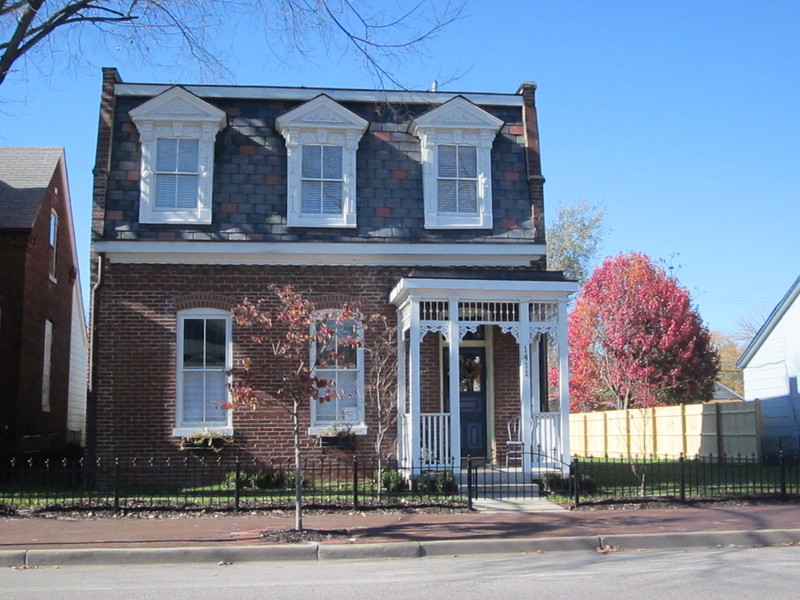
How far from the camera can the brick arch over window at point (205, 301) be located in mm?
17469

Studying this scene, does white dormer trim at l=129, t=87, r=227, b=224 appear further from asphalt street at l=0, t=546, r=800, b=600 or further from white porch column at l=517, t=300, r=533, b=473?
asphalt street at l=0, t=546, r=800, b=600

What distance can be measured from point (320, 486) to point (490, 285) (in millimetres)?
4738

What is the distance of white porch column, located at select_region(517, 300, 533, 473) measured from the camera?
52.4 ft

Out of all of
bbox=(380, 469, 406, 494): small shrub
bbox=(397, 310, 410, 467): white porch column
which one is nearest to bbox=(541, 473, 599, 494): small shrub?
bbox=(380, 469, 406, 494): small shrub

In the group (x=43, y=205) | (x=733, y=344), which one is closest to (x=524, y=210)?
(x=43, y=205)

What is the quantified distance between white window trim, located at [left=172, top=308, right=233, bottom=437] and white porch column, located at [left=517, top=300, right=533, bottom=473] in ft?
18.3

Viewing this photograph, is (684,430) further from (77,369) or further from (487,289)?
(77,369)

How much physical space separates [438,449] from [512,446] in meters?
1.79

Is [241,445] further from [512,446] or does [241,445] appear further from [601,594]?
[601,594]

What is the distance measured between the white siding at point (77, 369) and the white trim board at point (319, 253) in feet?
40.6

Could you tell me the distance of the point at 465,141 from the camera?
18.6 metres

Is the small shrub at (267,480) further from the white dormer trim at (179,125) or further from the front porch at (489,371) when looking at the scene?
the white dormer trim at (179,125)

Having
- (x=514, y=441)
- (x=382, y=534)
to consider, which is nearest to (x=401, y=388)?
(x=514, y=441)

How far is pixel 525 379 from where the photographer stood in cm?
1612
